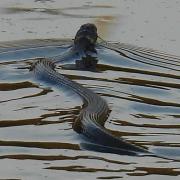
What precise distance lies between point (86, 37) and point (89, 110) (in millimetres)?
3259

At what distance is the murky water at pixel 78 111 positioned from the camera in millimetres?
6926

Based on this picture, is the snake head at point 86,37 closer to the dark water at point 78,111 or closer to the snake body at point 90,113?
the dark water at point 78,111

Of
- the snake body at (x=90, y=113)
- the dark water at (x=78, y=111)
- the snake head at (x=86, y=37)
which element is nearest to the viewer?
the dark water at (x=78, y=111)

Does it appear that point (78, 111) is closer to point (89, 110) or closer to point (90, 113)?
point (89, 110)

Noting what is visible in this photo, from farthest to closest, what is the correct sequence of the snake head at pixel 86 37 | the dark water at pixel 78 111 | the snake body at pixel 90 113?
the snake head at pixel 86 37, the snake body at pixel 90 113, the dark water at pixel 78 111

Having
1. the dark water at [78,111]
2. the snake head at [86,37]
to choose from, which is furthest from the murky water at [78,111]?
the snake head at [86,37]

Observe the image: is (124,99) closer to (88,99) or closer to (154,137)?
(88,99)

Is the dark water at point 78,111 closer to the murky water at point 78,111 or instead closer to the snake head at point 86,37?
the murky water at point 78,111

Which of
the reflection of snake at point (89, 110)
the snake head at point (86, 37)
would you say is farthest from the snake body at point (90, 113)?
the snake head at point (86, 37)

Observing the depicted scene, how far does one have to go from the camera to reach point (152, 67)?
10547 millimetres

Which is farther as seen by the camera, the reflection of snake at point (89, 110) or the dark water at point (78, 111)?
the reflection of snake at point (89, 110)

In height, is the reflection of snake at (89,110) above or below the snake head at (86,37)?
below

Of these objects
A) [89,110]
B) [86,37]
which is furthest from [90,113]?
[86,37]

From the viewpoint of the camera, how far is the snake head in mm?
11523
